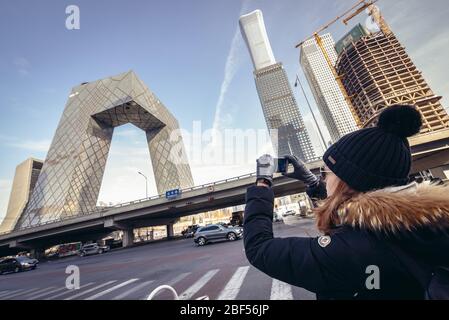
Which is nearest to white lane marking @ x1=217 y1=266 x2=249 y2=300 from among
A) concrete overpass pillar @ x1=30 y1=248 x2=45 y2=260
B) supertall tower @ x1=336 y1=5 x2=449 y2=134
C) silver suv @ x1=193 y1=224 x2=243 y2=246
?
silver suv @ x1=193 y1=224 x2=243 y2=246

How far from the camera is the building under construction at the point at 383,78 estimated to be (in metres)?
62.5

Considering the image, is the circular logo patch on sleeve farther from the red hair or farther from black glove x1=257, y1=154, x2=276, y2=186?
black glove x1=257, y1=154, x2=276, y2=186

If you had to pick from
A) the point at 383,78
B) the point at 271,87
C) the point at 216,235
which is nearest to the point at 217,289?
the point at 216,235

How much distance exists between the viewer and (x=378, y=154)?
131 centimetres

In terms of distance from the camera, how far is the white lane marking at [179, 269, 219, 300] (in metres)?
5.12

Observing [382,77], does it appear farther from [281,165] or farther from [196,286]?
[281,165]

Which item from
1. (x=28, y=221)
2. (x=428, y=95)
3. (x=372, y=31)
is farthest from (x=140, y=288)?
(x=372, y=31)

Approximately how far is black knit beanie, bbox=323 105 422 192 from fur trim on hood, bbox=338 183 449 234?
4.2 inches

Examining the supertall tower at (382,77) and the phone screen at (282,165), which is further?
the supertall tower at (382,77)

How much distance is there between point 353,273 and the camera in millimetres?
1052

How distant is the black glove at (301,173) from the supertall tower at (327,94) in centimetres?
8723

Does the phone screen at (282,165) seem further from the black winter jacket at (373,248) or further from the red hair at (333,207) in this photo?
the black winter jacket at (373,248)

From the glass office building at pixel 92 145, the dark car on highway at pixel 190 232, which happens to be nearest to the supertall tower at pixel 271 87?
the glass office building at pixel 92 145
